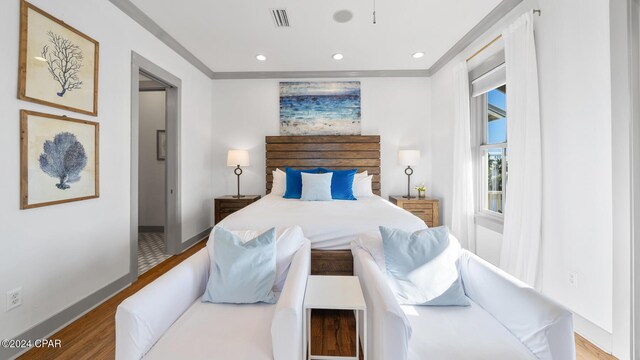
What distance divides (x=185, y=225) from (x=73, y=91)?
7.14ft

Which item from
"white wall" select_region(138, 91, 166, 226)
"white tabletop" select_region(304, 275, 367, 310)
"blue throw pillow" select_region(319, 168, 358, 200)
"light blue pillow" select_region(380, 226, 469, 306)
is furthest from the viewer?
"white wall" select_region(138, 91, 166, 226)

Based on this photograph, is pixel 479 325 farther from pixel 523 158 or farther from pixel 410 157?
pixel 410 157

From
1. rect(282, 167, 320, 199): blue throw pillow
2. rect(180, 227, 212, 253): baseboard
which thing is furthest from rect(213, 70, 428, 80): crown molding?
rect(180, 227, 212, 253): baseboard

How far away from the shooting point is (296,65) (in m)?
4.18

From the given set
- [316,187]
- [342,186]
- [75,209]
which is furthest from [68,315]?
[342,186]

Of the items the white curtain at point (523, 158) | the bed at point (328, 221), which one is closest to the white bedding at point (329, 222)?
the bed at point (328, 221)

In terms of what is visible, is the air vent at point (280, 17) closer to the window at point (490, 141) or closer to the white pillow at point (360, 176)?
the white pillow at point (360, 176)

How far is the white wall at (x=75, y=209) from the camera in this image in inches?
66.0

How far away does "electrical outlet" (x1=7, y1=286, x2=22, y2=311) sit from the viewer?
1674mm

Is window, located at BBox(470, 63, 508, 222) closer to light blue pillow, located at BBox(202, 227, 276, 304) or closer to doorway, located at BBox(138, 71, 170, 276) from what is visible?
light blue pillow, located at BBox(202, 227, 276, 304)

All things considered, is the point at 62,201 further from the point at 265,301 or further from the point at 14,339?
the point at 265,301

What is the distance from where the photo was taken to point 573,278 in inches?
78.2

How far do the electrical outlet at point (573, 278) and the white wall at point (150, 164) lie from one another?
17.8ft

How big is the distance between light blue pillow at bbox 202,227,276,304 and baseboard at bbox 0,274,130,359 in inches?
50.2
